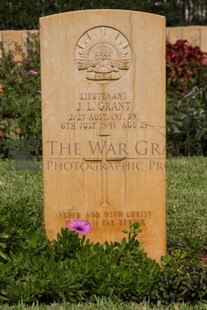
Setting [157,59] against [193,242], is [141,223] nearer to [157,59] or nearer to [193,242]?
[193,242]

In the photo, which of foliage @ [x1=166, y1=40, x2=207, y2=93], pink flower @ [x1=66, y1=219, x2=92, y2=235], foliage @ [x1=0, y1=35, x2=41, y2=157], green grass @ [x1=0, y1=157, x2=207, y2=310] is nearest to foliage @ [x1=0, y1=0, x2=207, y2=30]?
foliage @ [x1=166, y1=40, x2=207, y2=93]

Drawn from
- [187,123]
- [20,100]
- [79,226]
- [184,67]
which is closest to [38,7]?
[184,67]

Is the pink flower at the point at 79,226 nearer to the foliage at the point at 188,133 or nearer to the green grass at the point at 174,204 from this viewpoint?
the green grass at the point at 174,204

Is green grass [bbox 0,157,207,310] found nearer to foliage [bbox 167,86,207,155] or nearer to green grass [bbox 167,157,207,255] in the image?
green grass [bbox 167,157,207,255]

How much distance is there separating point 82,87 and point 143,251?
1.07 meters

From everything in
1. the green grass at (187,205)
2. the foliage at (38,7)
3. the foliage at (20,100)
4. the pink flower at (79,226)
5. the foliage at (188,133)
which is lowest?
the green grass at (187,205)

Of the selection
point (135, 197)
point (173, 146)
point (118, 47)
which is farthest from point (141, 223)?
point (173, 146)

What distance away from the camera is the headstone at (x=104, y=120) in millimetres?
4426

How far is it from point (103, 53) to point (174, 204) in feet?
6.05

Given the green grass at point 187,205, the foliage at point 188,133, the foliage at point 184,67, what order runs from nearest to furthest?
the green grass at point 187,205, the foliage at point 188,133, the foliage at point 184,67

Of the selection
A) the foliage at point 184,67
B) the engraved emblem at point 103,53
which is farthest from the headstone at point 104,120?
the foliage at point 184,67

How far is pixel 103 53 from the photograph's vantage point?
→ 14.6ft

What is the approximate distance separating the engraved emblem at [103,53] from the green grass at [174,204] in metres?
1.03

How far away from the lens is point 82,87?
176 inches
